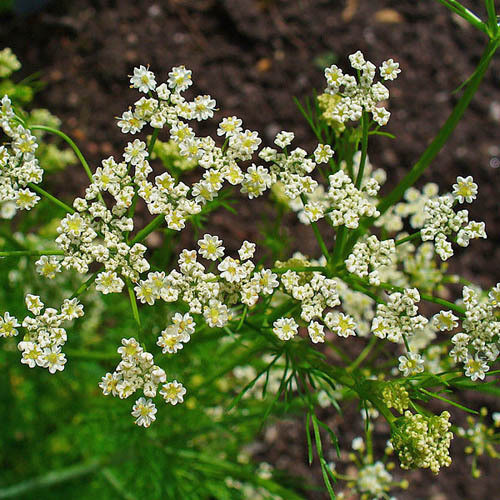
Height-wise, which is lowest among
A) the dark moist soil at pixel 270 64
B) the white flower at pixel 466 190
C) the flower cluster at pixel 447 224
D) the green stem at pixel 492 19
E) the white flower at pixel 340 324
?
the white flower at pixel 340 324

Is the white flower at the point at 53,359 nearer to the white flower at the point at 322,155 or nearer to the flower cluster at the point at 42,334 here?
the flower cluster at the point at 42,334

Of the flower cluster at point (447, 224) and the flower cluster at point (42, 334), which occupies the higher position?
the flower cluster at point (447, 224)

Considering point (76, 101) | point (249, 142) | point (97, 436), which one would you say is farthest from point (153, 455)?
point (76, 101)

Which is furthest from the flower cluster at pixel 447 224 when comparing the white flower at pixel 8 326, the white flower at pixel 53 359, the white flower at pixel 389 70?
the white flower at pixel 8 326

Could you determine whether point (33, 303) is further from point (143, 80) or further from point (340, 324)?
point (340, 324)

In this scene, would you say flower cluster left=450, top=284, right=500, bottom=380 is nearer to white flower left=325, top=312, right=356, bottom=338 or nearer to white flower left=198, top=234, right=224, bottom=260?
white flower left=325, top=312, right=356, bottom=338

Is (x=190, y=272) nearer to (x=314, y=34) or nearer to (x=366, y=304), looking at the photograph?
(x=366, y=304)
